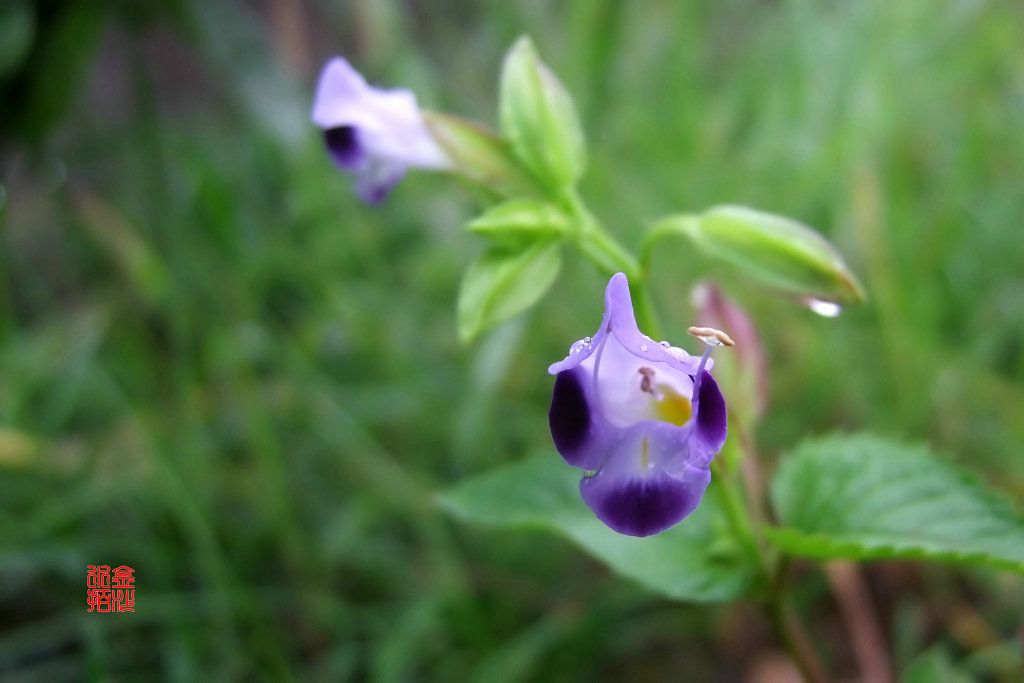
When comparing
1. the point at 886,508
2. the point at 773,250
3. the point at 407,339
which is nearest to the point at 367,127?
the point at 773,250

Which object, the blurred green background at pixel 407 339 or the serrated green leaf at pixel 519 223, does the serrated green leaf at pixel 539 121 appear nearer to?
the serrated green leaf at pixel 519 223

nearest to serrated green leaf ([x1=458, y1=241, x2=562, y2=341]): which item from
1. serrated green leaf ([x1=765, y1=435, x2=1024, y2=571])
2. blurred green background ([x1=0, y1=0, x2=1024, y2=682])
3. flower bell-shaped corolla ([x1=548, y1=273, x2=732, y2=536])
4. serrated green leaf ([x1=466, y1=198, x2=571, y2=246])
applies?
serrated green leaf ([x1=466, y1=198, x2=571, y2=246])

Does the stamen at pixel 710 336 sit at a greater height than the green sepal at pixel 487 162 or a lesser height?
lesser

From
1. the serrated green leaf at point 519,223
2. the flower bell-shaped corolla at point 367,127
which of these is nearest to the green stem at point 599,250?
the serrated green leaf at point 519,223

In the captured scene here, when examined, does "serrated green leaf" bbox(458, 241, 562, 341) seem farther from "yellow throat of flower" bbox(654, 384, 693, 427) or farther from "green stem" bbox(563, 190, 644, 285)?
"yellow throat of flower" bbox(654, 384, 693, 427)

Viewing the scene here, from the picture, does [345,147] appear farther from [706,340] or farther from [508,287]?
[706,340]

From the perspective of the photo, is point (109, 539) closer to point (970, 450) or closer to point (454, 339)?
point (454, 339)

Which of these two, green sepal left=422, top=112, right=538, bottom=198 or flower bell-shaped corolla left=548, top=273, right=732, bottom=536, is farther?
green sepal left=422, top=112, right=538, bottom=198

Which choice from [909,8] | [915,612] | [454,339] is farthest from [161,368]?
[909,8]
